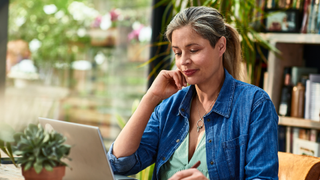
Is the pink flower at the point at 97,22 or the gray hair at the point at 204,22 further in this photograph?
the pink flower at the point at 97,22

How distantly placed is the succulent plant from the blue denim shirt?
49 centimetres

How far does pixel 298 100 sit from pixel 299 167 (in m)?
0.99

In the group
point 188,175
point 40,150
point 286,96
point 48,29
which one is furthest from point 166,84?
point 48,29

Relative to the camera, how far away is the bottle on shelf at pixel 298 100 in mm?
2156

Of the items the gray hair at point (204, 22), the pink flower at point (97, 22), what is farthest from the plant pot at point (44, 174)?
the pink flower at point (97, 22)

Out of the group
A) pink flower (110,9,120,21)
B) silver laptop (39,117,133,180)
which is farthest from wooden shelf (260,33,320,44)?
silver laptop (39,117,133,180)

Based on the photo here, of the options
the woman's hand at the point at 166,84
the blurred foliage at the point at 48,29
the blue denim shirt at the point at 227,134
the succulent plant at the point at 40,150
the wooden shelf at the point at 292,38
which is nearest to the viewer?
the succulent plant at the point at 40,150

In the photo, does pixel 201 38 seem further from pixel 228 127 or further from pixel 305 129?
pixel 305 129

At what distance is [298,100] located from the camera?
217 centimetres

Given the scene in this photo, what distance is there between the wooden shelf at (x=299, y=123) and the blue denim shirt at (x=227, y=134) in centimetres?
98

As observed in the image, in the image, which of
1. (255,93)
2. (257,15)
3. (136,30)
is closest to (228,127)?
(255,93)

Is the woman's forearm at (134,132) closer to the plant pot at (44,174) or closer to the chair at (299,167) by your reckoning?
the plant pot at (44,174)

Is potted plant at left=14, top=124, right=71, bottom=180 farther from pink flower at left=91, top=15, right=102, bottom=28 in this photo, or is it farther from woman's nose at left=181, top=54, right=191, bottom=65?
pink flower at left=91, top=15, right=102, bottom=28

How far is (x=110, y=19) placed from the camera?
124 inches
